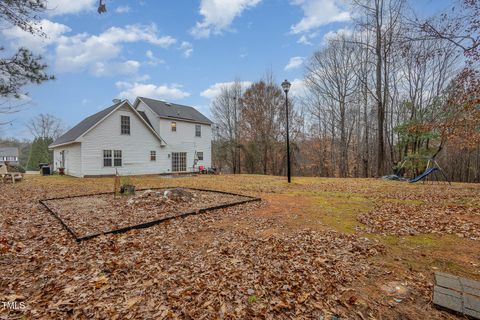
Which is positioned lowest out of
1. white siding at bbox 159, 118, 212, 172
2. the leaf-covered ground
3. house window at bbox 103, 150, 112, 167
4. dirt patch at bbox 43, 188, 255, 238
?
the leaf-covered ground

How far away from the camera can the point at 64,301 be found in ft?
7.59

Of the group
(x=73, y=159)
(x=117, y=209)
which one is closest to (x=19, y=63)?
(x=117, y=209)

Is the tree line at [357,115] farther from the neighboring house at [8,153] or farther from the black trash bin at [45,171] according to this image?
the neighboring house at [8,153]

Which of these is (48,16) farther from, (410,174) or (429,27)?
(410,174)

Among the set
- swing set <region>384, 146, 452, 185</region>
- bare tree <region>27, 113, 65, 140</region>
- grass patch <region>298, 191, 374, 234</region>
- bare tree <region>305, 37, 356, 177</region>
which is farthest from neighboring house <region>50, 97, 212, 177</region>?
bare tree <region>27, 113, 65, 140</region>

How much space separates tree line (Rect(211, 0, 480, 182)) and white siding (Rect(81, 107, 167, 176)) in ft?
35.6

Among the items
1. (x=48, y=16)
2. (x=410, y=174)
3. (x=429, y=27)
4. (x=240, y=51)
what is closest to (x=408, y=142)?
(x=410, y=174)

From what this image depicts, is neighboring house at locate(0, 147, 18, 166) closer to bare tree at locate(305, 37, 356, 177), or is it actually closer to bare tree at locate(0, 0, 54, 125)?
bare tree at locate(0, 0, 54, 125)

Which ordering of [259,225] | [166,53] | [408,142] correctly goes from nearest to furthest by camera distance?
[259,225], [166,53], [408,142]

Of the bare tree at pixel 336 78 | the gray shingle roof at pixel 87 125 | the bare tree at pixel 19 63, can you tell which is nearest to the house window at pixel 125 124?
the gray shingle roof at pixel 87 125

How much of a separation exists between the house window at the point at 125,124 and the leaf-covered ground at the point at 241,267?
1239 cm

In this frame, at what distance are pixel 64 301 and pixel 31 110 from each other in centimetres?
649

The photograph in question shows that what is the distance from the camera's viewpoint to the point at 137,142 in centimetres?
1725

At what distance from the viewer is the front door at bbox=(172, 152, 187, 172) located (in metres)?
20.0
